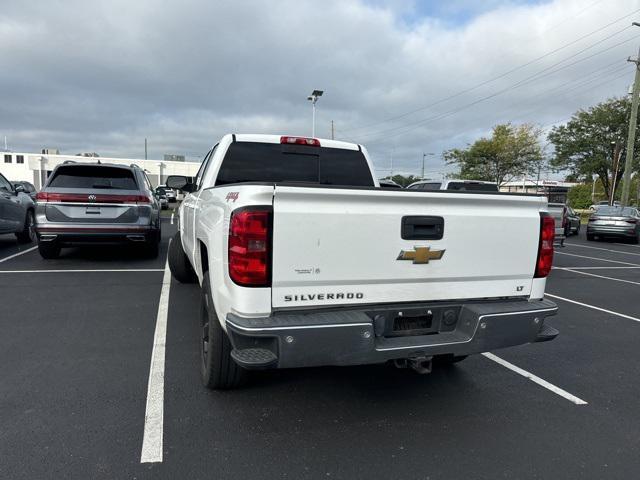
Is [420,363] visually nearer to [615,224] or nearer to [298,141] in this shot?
[298,141]

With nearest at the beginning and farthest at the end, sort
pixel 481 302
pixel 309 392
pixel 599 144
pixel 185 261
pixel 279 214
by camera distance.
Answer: pixel 279 214 → pixel 481 302 → pixel 309 392 → pixel 185 261 → pixel 599 144

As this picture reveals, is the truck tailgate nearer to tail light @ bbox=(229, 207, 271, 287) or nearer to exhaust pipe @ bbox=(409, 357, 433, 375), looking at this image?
tail light @ bbox=(229, 207, 271, 287)

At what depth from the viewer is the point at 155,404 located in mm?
3258

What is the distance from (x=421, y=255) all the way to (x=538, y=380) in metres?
2.00

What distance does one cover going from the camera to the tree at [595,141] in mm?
33938

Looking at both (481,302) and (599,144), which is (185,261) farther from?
(599,144)

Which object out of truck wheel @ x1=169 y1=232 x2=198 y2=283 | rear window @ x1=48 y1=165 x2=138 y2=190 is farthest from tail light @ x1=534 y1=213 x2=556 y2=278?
rear window @ x1=48 y1=165 x2=138 y2=190

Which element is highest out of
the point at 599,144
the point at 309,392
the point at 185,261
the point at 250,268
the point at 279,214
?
the point at 599,144

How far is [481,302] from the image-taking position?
3100 millimetres

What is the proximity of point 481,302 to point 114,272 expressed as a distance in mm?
6656

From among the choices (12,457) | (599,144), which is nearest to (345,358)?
(12,457)

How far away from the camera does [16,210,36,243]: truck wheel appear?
35.8 feet

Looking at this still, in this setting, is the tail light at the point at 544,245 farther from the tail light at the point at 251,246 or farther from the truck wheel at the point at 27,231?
the truck wheel at the point at 27,231

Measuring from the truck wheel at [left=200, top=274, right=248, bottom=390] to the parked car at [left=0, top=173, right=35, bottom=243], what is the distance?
8026mm
